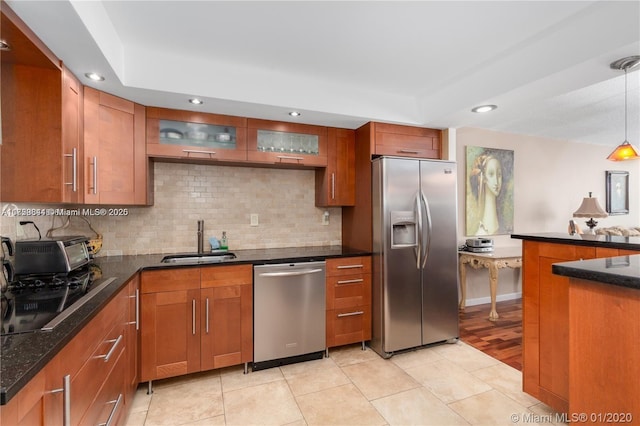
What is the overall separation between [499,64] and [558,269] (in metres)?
1.73

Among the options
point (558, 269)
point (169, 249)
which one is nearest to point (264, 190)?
point (169, 249)

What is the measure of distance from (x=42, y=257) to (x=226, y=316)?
120cm

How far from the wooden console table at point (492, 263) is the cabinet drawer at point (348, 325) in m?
1.63

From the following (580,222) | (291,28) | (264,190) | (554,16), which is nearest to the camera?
(554,16)

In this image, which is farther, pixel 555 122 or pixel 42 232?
pixel 555 122

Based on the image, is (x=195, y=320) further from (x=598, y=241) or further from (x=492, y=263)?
(x=492, y=263)

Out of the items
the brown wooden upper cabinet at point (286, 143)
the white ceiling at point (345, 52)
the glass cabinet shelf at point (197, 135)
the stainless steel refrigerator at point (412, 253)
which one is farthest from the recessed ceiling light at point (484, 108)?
the glass cabinet shelf at point (197, 135)

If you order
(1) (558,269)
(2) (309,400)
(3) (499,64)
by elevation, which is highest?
(3) (499,64)

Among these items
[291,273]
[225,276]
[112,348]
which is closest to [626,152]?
[291,273]

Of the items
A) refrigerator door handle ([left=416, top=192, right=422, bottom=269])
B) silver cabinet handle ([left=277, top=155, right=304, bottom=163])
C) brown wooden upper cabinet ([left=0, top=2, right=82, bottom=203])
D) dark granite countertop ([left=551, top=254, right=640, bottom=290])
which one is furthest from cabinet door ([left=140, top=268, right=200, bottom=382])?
dark granite countertop ([left=551, top=254, right=640, bottom=290])

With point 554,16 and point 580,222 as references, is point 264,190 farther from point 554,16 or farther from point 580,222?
point 580,222

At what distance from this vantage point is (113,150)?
227 cm

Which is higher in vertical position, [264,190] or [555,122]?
[555,122]

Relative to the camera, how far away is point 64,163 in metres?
1.77
